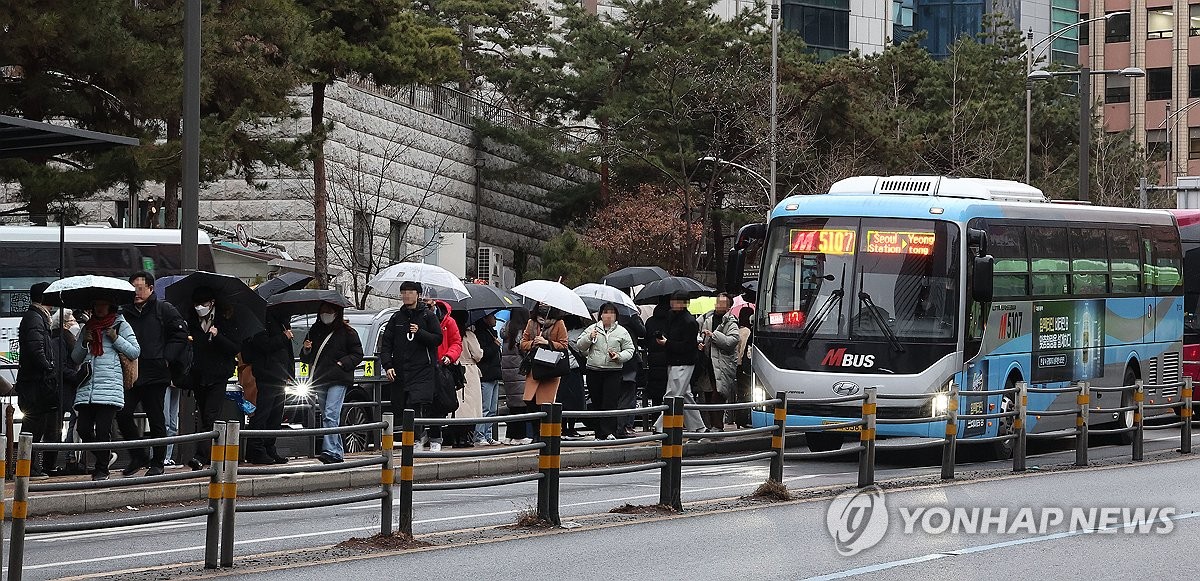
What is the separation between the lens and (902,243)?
2081 cm

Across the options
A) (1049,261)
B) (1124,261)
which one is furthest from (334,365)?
(1124,261)

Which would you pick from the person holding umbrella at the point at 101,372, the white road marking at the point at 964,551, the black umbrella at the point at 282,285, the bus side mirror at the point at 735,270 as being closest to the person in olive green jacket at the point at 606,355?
the bus side mirror at the point at 735,270

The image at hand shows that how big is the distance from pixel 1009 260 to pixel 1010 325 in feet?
2.71

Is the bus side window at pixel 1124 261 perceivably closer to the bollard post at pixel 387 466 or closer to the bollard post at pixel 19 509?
the bollard post at pixel 387 466

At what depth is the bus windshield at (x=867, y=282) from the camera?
20.5 m

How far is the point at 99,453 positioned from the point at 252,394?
10.2 feet

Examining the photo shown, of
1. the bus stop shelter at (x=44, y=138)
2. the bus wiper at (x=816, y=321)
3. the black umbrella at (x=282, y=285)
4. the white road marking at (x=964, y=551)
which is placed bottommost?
the white road marking at (x=964, y=551)

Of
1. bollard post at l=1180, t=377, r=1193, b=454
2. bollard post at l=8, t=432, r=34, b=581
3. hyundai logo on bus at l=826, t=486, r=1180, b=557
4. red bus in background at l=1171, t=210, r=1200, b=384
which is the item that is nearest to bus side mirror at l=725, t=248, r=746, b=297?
bollard post at l=1180, t=377, r=1193, b=454

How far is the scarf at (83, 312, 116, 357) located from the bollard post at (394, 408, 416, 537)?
14.3 feet

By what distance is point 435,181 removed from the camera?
4641cm

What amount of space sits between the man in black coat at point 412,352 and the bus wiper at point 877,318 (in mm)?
5513

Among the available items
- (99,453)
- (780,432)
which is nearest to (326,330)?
(99,453)

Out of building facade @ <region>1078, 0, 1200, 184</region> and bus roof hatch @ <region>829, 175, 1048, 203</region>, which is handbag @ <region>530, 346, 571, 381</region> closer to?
bus roof hatch @ <region>829, 175, 1048, 203</region>

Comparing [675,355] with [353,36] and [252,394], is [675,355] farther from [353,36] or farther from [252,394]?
[353,36]
